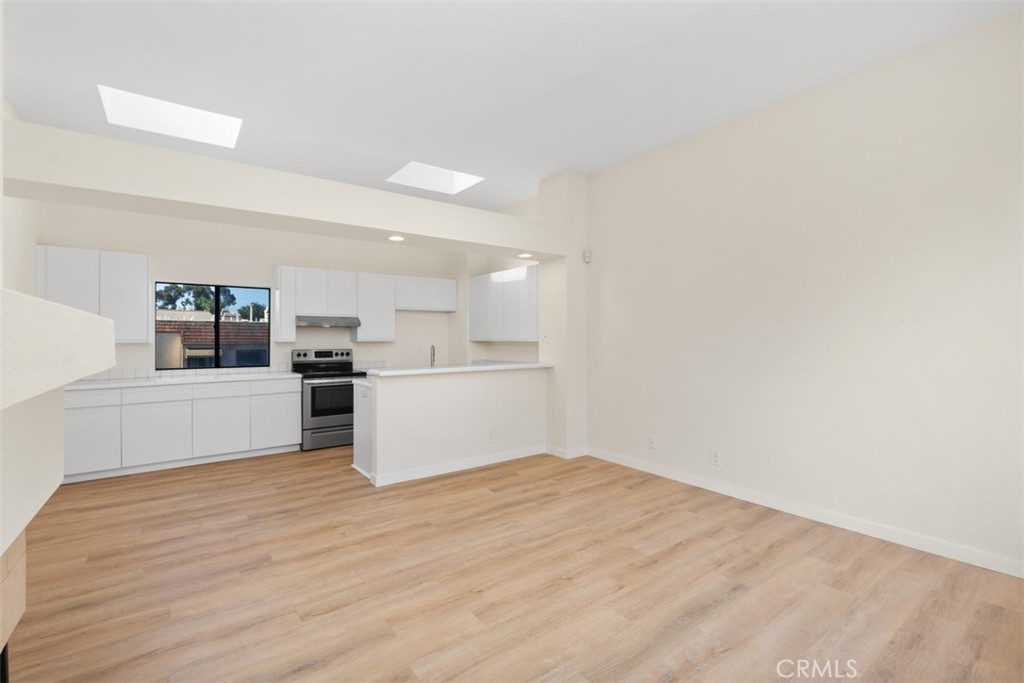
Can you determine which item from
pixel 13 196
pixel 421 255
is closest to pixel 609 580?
pixel 13 196

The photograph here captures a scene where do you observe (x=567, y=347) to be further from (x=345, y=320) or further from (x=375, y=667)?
(x=375, y=667)

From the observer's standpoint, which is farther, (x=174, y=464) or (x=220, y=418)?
(x=220, y=418)

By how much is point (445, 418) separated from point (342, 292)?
8.01 ft

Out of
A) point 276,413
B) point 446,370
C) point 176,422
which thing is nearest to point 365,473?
point 446,370

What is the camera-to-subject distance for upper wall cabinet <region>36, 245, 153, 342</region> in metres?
4.62

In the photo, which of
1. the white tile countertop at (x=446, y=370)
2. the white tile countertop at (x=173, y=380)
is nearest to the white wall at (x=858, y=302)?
the white tile countertop at (x=446, y=370)

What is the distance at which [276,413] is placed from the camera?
555cm

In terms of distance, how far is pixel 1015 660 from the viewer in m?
2.14

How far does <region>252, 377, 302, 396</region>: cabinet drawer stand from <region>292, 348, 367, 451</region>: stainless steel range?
0.08m

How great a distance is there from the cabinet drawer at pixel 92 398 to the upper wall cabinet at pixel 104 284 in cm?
57

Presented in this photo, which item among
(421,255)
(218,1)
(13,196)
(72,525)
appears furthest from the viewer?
(421,255)

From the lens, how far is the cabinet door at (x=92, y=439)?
4484mm

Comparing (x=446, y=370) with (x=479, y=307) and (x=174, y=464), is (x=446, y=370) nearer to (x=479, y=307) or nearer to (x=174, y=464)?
(x=479, y=307)

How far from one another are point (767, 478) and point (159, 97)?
17.6 feet
